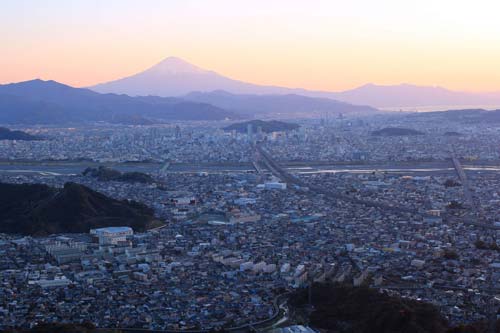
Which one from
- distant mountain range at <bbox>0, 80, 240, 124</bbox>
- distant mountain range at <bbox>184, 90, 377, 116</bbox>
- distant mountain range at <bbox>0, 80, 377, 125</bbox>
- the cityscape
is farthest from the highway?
distant mountain range at <bbox>184, 90, 377, 116</bbox>

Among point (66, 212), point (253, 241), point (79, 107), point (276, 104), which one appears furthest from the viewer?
point (276, 104)

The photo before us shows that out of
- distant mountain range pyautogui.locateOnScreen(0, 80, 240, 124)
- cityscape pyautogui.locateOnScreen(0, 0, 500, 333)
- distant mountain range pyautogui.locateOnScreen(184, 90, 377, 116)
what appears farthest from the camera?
distant mountain range pyautogui.locateOnScreen(184, 90, 377, 116)

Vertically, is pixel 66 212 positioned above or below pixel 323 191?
above

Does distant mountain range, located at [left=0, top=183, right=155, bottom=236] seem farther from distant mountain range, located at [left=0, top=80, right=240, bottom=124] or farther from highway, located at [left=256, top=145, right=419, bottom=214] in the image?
distant mountain range, located at [left=0, top=80, right=240, bottom=124]

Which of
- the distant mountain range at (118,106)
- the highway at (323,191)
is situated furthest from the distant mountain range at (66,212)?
the distant mountain range at (118,106)

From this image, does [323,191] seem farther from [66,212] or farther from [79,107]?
[79,107]

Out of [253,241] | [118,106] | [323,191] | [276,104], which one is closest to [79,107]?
[118,106]

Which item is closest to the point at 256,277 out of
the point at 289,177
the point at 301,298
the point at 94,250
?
the point at 301,298
